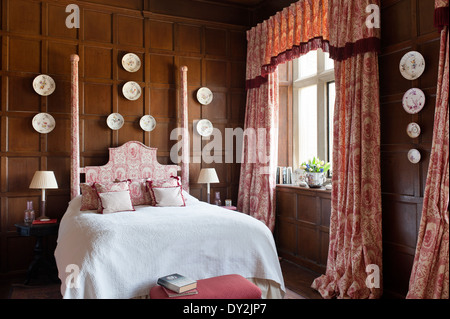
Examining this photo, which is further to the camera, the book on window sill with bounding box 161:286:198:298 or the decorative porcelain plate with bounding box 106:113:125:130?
the decorative porcelain plate with bounding box 106:113:125:130

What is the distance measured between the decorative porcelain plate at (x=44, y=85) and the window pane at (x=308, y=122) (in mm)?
3387

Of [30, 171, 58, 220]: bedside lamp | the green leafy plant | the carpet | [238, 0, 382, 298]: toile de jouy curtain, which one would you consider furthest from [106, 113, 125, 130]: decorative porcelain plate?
[238, 0, 382, 298]: toile de jouy curtain

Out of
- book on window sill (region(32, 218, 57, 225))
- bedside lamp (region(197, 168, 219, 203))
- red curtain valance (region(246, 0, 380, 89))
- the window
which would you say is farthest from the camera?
bedside lamp (region(197, 168, 219, 203))

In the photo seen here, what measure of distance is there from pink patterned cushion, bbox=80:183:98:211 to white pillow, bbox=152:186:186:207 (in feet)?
2.18

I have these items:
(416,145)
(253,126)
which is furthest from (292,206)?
(416,145)

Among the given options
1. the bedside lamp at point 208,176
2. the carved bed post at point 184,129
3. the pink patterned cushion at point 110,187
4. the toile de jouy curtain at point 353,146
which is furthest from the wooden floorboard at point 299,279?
the pink patterned cushion at point 110,187

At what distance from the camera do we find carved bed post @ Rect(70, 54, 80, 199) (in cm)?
443

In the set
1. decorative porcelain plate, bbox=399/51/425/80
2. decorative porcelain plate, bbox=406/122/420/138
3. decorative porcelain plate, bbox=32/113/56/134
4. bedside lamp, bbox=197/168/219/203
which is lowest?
bedside lamp, bbox=197/168/219/203

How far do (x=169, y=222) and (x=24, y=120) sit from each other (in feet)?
8.21

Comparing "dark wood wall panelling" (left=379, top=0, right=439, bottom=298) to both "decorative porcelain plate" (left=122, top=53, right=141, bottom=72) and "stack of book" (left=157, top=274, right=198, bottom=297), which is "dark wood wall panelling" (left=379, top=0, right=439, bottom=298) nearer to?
"stack of book" (left=157, top=274, right=198, bottom=297)

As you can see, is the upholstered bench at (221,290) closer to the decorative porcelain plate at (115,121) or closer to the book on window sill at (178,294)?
the book on window sill at (178,294)

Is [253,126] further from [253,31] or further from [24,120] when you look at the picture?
[24,120]

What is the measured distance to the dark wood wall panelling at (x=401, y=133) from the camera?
3.07m

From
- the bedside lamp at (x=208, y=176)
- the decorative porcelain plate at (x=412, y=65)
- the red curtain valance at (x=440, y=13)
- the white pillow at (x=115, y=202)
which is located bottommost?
the white pillow at (x=115, y=202)
